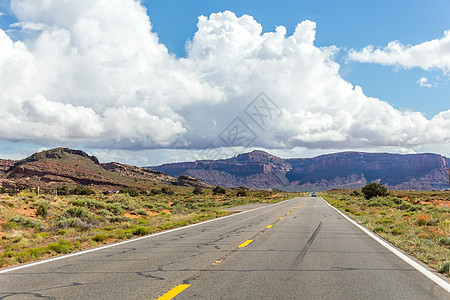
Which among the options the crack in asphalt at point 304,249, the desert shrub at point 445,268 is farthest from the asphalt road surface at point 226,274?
the desert shrub at point 445,268

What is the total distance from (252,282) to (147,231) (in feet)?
31.6

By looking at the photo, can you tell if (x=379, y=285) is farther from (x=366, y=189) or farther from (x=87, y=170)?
(x=87, y=170)

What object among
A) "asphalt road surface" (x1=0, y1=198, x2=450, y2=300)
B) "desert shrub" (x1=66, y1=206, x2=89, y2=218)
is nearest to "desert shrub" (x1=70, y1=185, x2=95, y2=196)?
"desert shrub" (x1=66, y1=206, x2=89, y2=218)

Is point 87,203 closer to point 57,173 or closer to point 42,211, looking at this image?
point 42,211

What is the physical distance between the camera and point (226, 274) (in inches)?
285

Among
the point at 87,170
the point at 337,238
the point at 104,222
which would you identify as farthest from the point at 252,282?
the point at 87,170

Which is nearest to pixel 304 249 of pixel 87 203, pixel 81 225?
pixel 81 225

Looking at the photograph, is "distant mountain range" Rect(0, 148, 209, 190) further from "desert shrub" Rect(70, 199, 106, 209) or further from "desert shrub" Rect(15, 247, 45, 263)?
"desert shrub" Rect(15, 247, 45, 263)

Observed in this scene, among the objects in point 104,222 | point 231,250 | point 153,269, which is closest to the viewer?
point 153,269

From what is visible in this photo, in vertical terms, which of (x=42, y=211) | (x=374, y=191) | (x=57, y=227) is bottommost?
(x=374, y=191)

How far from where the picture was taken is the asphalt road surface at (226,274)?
19.5 feet

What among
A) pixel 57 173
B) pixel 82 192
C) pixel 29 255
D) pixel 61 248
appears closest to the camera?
pixel 29 255

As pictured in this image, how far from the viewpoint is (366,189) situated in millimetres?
67938

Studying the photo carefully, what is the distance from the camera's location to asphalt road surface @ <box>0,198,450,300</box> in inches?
234
